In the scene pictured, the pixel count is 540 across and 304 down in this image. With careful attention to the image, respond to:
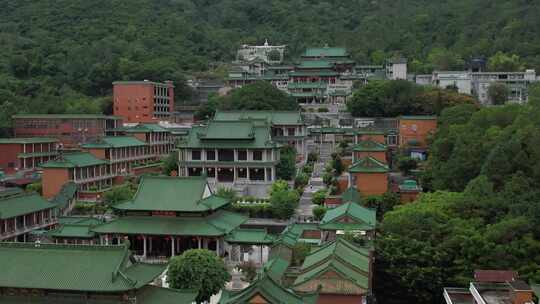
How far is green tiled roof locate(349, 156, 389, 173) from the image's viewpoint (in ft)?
144

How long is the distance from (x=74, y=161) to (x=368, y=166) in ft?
68.2

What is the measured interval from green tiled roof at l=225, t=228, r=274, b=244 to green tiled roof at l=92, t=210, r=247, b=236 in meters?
0.39

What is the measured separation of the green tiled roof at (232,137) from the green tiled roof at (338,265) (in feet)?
72.3

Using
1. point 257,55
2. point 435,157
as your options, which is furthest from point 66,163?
point 257,55

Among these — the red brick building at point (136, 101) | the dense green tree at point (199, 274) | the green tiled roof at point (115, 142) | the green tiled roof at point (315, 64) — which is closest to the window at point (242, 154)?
the green tiled roof at point (115, 142)

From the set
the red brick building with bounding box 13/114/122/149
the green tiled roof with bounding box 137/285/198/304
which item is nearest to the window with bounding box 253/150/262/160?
the red brick building with bounding box 13/114/122/149

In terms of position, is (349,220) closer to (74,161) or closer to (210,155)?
(210,155)

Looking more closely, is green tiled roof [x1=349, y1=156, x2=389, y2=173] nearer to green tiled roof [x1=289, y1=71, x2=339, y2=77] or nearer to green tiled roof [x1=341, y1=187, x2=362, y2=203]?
green tiled roof [x1=341, y1=187, x2=362, y2=203]

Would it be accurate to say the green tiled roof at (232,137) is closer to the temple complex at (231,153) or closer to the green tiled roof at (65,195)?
the temple complex at (231,153)

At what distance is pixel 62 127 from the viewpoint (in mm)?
60281

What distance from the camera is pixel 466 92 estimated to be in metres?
69.3

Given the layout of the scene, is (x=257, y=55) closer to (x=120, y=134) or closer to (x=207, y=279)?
(x=120, y=134)

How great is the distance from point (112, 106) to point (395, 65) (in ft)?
104

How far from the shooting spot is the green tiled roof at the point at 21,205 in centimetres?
3794
